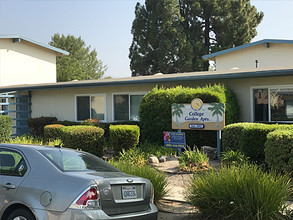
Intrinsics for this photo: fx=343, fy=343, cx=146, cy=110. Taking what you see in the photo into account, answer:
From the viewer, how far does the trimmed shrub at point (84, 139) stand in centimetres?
1159

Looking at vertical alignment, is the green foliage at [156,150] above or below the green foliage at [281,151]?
below

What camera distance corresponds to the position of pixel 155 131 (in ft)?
45.3

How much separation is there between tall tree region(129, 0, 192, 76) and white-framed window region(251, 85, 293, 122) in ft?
69.0

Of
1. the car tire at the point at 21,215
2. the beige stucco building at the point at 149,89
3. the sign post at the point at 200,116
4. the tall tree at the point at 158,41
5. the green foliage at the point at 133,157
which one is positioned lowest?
the green foliage at the point at 133,157

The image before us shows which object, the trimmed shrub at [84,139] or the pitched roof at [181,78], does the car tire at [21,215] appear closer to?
the trimmed shrub at [84,139]

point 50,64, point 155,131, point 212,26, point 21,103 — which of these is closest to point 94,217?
point 155,131

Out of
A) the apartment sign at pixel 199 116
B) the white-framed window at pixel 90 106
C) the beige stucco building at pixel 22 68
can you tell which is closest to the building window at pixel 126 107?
the white-framed window at pixel 90 106

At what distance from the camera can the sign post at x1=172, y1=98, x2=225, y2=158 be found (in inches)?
438

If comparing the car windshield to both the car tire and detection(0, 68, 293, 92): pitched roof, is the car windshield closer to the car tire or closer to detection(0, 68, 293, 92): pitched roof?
the car tire

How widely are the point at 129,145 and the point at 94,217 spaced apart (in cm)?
788

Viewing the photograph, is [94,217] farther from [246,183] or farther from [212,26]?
[212,26]

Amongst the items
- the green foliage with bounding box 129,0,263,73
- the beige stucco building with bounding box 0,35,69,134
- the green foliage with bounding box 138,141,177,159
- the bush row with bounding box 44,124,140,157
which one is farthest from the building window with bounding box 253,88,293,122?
the green foliage with bounding box 129,0,263,73

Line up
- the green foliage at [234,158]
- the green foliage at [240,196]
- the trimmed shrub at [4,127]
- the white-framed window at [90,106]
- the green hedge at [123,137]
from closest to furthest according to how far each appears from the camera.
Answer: the green foliage at [240,196] → the green foliage at [234,158] → the green hedge at [123,137] → the trimmed shrub at [4,127] → the white-framed window at [90,106]

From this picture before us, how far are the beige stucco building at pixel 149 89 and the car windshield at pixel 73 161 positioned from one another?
8.81 meters
